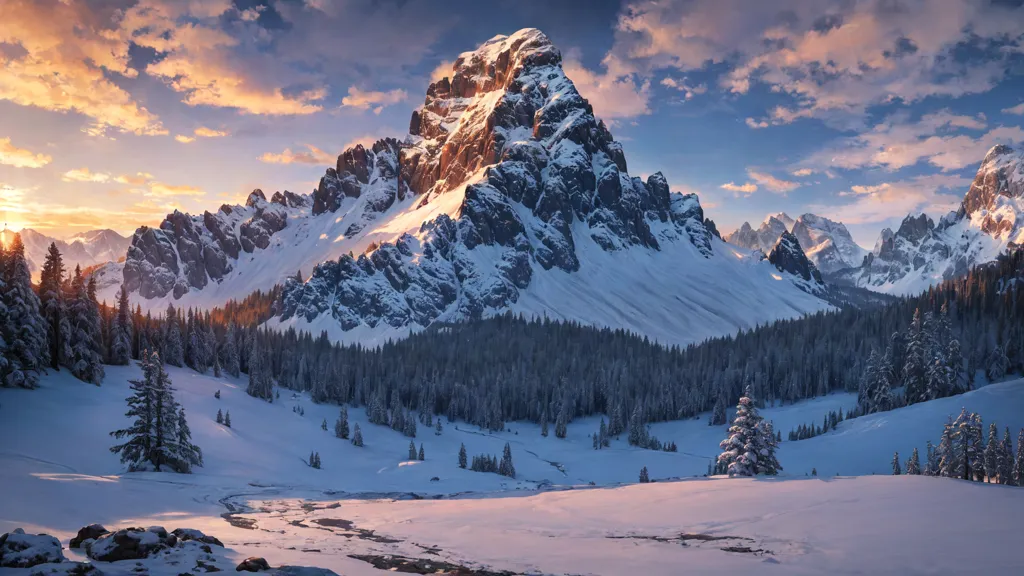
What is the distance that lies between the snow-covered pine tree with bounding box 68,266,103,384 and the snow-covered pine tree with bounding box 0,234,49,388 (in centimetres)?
706

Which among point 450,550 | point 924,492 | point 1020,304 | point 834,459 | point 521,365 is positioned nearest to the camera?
point 450,550

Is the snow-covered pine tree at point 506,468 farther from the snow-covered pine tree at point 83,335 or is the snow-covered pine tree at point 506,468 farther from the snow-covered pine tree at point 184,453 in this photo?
the snow-covered pine tree at point 83,335

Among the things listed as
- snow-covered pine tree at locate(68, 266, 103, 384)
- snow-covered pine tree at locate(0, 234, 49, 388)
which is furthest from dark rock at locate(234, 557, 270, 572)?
snow-covered pine tree at locate(68, 266, 103, 384)

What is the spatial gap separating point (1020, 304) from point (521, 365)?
119598 mm

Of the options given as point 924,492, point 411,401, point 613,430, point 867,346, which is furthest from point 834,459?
point 411,401

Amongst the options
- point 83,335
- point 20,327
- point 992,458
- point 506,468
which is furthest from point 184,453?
point 992,458

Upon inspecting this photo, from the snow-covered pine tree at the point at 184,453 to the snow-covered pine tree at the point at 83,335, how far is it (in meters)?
27.4

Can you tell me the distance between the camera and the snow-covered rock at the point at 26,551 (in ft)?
51.8

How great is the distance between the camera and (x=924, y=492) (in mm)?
27266

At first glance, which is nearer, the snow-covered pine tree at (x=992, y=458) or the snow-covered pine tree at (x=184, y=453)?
the snow-covered pine tree at (x=184, y=453)

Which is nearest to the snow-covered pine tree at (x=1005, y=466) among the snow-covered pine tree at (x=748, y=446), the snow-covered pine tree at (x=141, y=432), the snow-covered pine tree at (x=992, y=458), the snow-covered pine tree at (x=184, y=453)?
the snow-covered pine tree at (x=992, y=458)

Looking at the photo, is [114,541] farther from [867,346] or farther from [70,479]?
[867,346]

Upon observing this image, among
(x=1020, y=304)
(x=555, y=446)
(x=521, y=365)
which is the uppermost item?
(x=1020, y=304)

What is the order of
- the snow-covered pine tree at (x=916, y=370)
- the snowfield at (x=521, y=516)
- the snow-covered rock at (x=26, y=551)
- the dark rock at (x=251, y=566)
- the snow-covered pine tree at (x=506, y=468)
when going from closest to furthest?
the snow-covered rock at (x=26, y=551)
the dark rock at (x=251, y=566)
the snowfield at (x=521, y=516)
the snow-covered pine tree at (x=506, y=468)
the snow-covered pine tree at (x=916, y=370)
